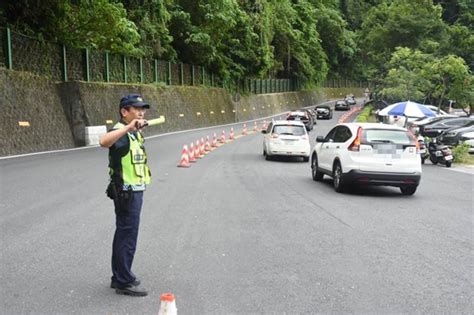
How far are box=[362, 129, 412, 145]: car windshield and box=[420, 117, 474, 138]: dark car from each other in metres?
16.3

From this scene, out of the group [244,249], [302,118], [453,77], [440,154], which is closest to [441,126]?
[440,154]

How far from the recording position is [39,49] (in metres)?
24.3

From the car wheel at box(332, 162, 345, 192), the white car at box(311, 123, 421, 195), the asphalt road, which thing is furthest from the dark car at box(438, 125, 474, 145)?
the car wheel at box(332, 162, 345, 192)

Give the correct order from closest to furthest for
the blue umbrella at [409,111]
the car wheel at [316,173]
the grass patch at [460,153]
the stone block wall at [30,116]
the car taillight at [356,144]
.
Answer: the car taillight at [356,144] → the car wheel at [316,173] → the stone block wall at [30,116] → the grass patch at [460,153] → the blue umbrella at [409,111]

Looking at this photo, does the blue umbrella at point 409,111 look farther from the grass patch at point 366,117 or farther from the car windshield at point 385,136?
the grass patch at point 366,117

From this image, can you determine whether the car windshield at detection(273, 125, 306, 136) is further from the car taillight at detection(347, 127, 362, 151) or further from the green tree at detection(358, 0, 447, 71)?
the green tree at detection(358, 0, 447, 71)

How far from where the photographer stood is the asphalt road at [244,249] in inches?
202

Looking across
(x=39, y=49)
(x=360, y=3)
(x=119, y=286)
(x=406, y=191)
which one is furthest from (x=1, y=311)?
(x=360, y=3)

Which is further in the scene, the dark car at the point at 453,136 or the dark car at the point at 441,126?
the dark car at the point at 441,126

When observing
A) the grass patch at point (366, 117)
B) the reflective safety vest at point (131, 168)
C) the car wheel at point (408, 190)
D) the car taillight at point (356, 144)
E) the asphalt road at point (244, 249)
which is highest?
the reflective safety vest at point (131, 168)

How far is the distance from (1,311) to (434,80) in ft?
126

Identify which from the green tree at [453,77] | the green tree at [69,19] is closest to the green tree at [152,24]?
the green tree at [69,19]

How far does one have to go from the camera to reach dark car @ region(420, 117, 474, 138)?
27.3 meters

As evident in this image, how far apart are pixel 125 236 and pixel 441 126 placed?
1013 inches
